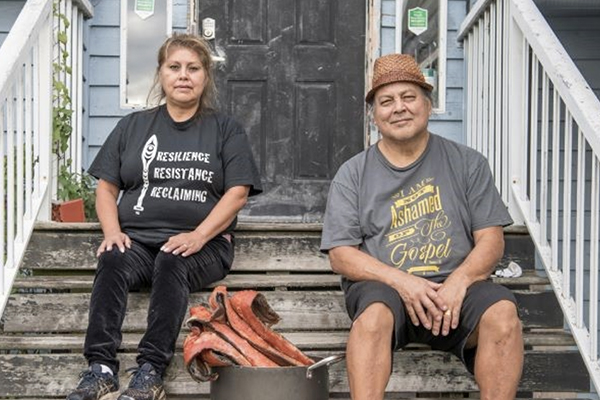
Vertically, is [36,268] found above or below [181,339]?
above

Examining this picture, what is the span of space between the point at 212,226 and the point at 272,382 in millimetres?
800

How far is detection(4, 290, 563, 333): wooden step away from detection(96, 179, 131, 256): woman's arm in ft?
0.76

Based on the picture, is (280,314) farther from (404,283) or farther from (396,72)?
(396,72)

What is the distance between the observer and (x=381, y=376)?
97.4 inches

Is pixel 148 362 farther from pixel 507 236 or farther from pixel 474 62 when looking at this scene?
pixel 474 62

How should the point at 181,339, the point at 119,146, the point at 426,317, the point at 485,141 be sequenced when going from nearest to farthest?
1. the point at 426,317
2. the point at 181,339
3. the point at 119,146
4. the point at 485,141

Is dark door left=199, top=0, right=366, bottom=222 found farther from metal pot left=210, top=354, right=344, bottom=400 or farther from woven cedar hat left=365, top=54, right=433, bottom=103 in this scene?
metal pot left=210, top=354, right=344, bottom=400

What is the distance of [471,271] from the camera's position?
2715 millimetres

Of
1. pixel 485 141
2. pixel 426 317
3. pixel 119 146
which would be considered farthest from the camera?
pixel 485 141

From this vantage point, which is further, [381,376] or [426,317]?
[426,317]

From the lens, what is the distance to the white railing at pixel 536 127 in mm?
2998

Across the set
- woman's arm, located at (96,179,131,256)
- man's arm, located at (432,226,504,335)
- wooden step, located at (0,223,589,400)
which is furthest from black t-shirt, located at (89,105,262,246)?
man's arm, located at (432,226,504,335)

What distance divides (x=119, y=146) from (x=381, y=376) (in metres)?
1.43

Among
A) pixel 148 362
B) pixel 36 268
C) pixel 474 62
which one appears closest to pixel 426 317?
pixel 148 362
